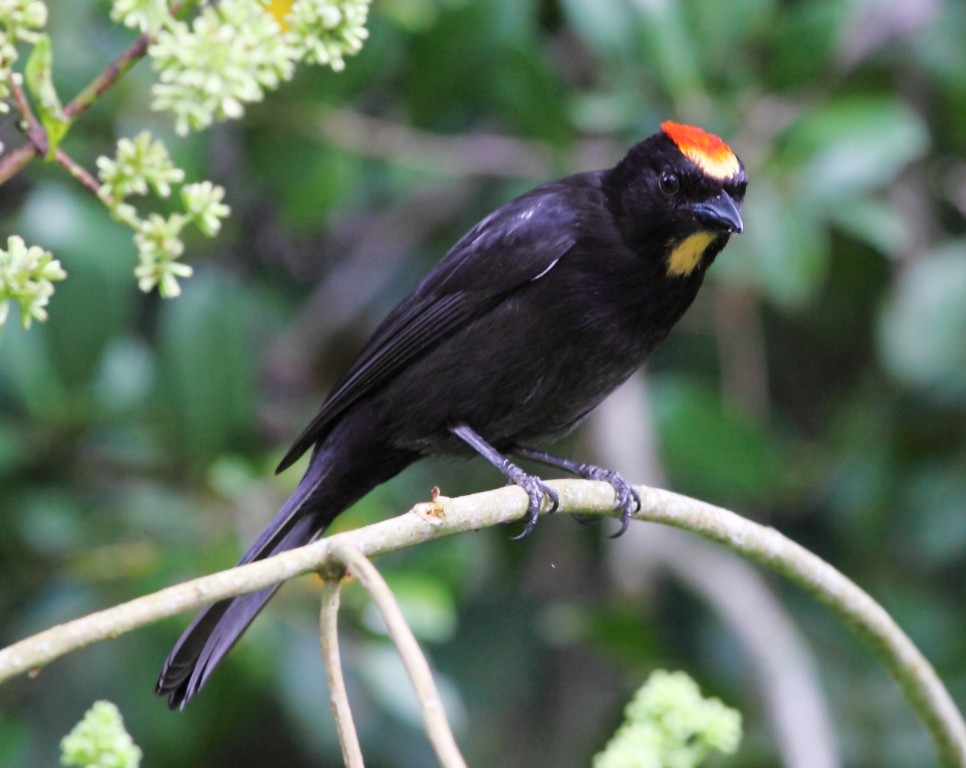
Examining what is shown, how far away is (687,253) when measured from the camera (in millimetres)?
3035

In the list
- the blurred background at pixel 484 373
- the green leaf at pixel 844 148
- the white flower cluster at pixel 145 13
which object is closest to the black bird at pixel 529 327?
the blurred background at pixel 484 373

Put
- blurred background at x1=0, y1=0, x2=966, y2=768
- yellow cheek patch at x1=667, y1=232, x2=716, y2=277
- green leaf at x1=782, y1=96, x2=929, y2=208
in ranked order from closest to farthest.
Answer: yellow cheek patch at x1=667, y1=232, x2=716, y2=277, blurred background at x1=0, y1=0, x2=966, y2=768, green leaf at x1=782, y1=96, x2=929, y2=208

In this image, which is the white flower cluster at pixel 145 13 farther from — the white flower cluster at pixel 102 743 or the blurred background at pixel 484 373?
the blurred background at pixel 484 373

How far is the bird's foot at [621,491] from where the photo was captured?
2609 millimetres

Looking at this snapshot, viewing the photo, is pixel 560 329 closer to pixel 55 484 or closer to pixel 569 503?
pixel 569 503

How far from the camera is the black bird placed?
2.94 metres

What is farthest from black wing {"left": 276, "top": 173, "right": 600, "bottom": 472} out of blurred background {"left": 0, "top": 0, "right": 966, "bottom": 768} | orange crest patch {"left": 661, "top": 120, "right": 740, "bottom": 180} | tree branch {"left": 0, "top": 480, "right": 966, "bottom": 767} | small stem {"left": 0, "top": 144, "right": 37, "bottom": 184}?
small stem {"left": 0, "top": 144, "right": 37, "bottom": 184}

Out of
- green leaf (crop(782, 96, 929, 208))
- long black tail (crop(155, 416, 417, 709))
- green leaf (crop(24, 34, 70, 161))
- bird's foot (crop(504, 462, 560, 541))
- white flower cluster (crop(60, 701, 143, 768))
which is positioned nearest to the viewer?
white flower cluster (crop(60, 701, 143, 768))

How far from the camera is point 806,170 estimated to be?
3982 mm

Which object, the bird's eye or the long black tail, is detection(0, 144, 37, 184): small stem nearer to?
the long black tail

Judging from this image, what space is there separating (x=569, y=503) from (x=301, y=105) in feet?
6.74

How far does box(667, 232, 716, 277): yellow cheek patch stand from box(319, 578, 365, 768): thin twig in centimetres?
166

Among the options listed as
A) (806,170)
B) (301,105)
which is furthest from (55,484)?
(806,170)

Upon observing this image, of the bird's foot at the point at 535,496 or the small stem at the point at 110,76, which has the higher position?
the bird's foot at the point at 535,496
